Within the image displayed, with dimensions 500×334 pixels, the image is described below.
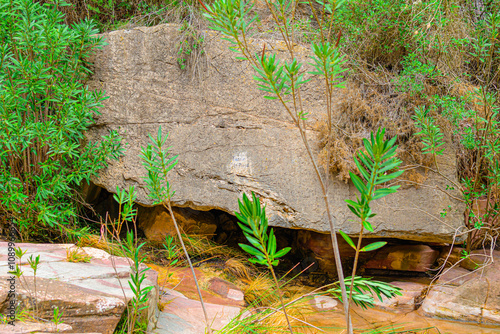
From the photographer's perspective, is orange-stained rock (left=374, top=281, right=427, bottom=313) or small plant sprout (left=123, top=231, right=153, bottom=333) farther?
orange-stained rock (left=374, top=281, right=427, bottom=313)

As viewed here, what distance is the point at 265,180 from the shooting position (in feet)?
11.8

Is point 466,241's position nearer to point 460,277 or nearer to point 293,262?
point 460,277

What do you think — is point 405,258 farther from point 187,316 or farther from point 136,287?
point 136,287

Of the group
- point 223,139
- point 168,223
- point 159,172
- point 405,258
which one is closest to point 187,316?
point 159,172

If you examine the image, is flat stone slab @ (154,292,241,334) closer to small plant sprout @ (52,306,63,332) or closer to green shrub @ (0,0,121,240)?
small plant sprout @ (52,306,63,332)

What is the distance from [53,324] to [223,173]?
79.5 inches

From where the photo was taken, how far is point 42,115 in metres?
A: 3.67

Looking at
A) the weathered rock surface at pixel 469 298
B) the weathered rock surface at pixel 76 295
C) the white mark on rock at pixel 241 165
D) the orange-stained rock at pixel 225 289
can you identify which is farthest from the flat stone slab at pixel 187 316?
the weathered rock surface at pixel 469 298

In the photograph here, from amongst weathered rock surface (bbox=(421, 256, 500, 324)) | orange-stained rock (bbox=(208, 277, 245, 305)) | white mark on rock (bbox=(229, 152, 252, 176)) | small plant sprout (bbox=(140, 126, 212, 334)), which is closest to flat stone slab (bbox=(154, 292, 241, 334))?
orange-stained rock (bbox=(208, 277, 245, 305))

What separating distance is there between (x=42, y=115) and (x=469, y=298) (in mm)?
A: 4418

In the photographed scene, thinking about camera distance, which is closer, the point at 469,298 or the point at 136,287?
the point at 136,287

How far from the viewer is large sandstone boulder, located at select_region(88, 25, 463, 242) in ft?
11.6

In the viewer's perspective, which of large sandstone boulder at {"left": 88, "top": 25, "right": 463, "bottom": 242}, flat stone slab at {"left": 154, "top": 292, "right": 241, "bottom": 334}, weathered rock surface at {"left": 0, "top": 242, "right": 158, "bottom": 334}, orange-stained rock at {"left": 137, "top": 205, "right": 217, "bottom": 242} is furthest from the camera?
orange-stained rock at {"left": 137, "top": 205, "right": 217, "bottom": 242}

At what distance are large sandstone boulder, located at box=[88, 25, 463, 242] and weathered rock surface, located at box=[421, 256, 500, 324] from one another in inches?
17.4
